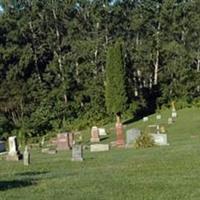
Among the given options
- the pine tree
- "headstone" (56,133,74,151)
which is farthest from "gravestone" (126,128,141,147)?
the pine tree

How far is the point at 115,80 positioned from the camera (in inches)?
2233

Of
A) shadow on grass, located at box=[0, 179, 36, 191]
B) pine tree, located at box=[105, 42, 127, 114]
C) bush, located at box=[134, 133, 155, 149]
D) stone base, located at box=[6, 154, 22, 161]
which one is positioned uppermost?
pine tree, located at box=[105, 42, 127, 114]

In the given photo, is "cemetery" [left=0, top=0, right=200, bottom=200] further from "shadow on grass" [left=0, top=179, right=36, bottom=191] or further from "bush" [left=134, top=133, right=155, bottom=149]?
"shadow on grass" [left=0, top=179, right=36, bottom=191]

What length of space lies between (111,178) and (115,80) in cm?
3974

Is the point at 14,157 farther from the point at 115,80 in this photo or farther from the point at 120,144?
the point at 115,80

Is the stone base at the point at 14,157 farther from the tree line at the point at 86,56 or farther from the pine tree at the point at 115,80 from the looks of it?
the tree line at the point at 86,56

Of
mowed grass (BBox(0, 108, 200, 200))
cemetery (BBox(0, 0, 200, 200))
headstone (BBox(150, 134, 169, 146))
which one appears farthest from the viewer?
cemetery (BBox(0, 0, 200, 200))

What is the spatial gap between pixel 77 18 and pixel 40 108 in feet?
29.4

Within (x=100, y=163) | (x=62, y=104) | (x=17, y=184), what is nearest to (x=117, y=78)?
(x=62, y=104)

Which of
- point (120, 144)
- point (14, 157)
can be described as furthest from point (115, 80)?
point (14, 157)

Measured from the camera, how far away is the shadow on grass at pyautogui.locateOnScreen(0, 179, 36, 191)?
16191 millimetres

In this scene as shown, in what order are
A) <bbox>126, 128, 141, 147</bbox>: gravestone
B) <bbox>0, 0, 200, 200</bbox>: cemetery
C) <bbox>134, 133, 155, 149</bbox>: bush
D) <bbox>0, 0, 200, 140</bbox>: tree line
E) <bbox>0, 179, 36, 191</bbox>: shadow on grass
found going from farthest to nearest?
1. <bbox>0, 0, 200, 140</bbox>: tree line
2. <bbox>0, 0, 200, 200</bbox>: cemetery
3. <bbox>126, 128, 141, 147</bbox>: gravestone
4. <bbox>134, 133, 155, 149</bbox>: bush
5. <bbox>0, 179, 36, 191</bbox>: shadow on grass

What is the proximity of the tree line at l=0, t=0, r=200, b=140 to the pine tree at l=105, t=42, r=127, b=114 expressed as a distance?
2930mm

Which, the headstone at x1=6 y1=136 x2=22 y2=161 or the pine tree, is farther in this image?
the pine tree
